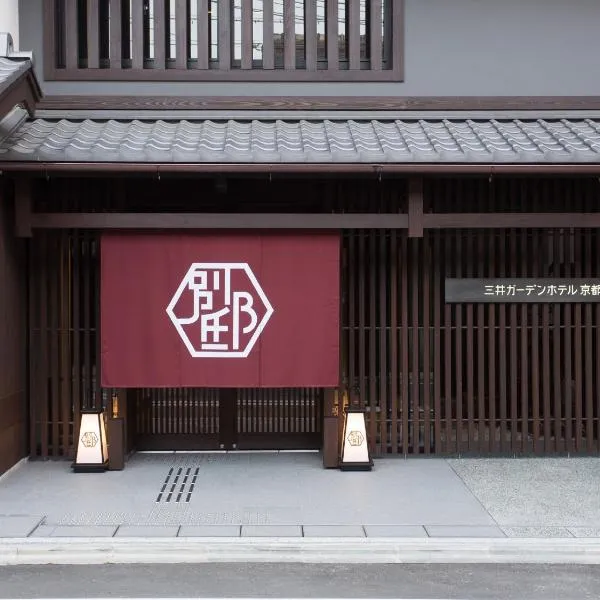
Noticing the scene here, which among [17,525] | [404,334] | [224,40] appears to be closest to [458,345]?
[404,334]

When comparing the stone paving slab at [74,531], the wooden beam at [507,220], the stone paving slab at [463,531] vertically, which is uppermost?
the wooden beam at [507,220]

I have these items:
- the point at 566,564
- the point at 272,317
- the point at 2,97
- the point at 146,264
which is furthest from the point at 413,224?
the point at 2,97

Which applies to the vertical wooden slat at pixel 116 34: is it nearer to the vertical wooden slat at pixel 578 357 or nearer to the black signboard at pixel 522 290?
the black signboard at pixel 522 290

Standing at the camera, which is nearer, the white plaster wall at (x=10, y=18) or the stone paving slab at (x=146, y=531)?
the stone paving slab at (x=146, y=531)

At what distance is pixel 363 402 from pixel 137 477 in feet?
9.57

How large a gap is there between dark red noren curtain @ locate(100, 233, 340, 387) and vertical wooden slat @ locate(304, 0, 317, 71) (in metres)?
2.68

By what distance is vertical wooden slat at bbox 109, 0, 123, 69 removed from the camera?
1055 centimetres

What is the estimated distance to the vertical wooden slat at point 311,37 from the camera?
34.8 feet

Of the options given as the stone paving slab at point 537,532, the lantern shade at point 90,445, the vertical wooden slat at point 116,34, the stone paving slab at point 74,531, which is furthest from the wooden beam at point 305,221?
the stone paving slab at point 537,532

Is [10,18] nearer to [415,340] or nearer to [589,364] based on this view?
[415,340]

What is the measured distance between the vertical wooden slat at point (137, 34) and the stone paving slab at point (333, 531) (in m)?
6.53

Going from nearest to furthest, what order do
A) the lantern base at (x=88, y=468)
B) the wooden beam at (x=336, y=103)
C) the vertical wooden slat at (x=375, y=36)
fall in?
the lantern base at (x=88, y=468) → the wooden beam at (x=336, y=103) → the vertical wooden slat at (x=375, y=36)

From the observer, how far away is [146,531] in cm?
712

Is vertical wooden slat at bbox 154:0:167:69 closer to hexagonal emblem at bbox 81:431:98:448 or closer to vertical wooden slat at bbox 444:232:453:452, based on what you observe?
vertical wooden slat at bbox 444:232:453:452
